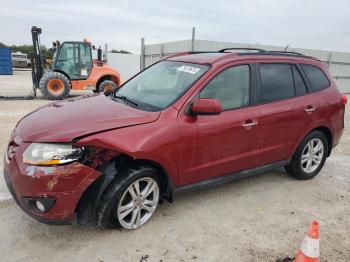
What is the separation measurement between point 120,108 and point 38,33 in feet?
34.4

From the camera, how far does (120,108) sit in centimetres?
348

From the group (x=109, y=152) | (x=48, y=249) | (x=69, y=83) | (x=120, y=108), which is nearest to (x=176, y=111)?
(x=120, y=108)

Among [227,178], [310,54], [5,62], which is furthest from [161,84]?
[5,62]

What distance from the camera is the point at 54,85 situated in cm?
1243

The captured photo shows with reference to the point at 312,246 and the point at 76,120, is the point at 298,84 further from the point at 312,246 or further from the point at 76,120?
the point at 76,120

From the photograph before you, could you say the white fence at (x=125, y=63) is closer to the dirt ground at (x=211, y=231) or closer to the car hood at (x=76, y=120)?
the dirt ground at (x=211, y=231)

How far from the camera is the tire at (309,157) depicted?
4.73 meters

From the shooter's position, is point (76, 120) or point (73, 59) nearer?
point (76, 120)

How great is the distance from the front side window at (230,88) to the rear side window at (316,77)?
1.23 m

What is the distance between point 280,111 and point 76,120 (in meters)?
2.48

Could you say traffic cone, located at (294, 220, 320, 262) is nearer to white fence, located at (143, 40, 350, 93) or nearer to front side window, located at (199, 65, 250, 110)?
front side window, located at (199, 65, 250, 110)

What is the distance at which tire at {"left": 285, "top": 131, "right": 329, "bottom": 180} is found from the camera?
4.73 meters

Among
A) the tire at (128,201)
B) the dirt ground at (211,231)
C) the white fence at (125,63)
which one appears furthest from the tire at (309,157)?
the white fence at (125,63)

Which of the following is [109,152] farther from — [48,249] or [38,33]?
[38,33]
